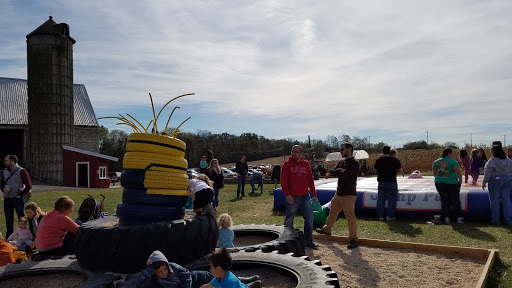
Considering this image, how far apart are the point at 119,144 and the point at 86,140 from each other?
4045 centimetres

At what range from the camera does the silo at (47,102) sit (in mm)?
30062

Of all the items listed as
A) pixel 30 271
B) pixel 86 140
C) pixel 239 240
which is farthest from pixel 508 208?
pixel 86 140

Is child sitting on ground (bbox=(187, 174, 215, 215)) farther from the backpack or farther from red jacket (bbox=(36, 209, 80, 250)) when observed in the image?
the backpack

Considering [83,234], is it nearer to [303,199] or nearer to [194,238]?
[194,238]

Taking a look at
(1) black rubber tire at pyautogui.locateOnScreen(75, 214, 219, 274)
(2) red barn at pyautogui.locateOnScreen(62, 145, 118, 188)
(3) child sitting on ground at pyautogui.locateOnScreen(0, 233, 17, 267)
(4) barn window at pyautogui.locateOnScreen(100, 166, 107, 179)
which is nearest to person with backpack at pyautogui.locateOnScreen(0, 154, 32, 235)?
(3) child sitting on ground at pyautogui.locateOnScreen(0, 233, 17, 267)

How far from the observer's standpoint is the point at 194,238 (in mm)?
4188

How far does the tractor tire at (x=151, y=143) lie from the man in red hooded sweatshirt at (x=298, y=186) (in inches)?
103

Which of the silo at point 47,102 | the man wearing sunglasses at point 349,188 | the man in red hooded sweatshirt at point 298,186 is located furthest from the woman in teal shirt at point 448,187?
the silo at point 47,102

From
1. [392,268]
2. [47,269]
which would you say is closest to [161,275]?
[47,269]

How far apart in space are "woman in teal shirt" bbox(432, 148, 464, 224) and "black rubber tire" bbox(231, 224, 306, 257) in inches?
173

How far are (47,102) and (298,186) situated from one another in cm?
2926

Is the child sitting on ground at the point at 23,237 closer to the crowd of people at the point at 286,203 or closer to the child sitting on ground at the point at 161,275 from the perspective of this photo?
the crowd of people at the point at 286,203

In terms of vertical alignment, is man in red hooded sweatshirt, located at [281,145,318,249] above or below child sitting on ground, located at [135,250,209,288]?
above

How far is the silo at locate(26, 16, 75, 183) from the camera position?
3006cm
